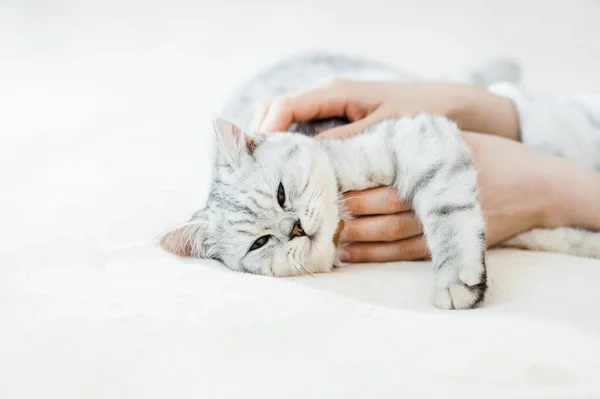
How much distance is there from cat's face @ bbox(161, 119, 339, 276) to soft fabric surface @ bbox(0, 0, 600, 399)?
8 cm

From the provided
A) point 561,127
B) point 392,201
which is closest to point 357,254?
point 392,201

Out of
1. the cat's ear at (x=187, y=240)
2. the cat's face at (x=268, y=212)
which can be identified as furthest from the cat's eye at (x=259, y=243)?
the cat's ear at (x=187, y=240)

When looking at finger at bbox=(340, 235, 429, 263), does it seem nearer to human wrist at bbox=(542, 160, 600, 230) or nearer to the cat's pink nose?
the cat's pink nose

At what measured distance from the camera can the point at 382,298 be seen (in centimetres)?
104

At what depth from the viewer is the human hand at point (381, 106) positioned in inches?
60.4

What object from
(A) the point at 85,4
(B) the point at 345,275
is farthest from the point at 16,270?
(A) the point at 85,4

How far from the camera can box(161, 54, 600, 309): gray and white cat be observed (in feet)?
4.09

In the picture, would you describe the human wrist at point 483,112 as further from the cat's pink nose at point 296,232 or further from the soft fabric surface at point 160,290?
the cat's pink nose at point 296,232

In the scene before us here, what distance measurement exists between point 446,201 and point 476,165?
237 millimetres

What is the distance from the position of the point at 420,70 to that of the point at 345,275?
2013 millimetres

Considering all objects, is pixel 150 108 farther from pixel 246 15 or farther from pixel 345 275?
pixel 345 275

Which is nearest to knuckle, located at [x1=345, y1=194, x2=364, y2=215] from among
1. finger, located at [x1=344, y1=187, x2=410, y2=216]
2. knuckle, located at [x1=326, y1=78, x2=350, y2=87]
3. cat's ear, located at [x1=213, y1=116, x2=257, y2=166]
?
finger, located at [x1=344, y1=187, x2=410, y2=216]

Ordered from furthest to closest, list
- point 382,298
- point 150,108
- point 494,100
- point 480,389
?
point 150,108 → point 494,100 → point 382,298 → point 480,389

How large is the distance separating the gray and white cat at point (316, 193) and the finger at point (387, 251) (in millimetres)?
44
